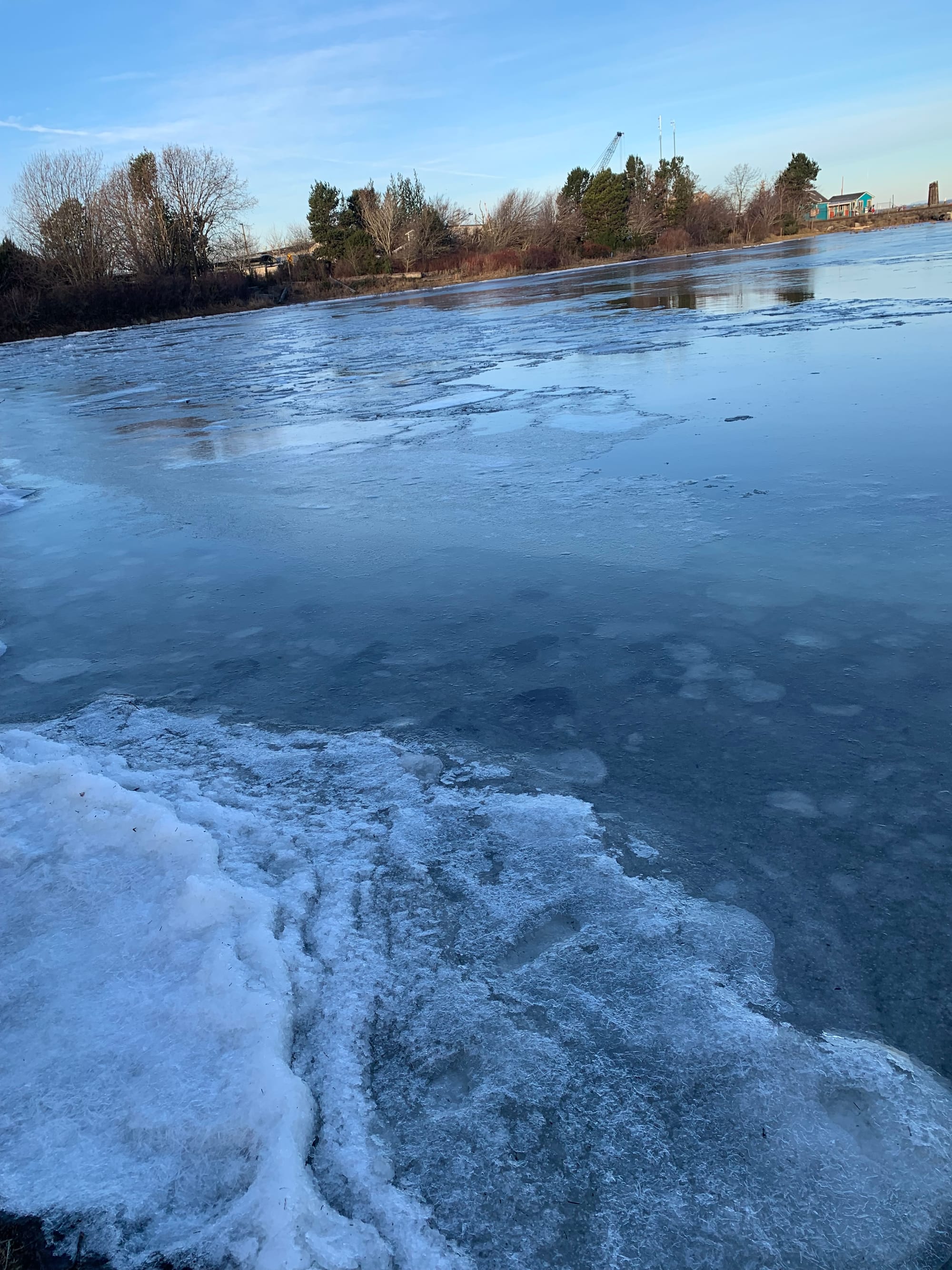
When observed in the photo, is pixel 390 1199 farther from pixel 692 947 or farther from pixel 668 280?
pixel 668 280

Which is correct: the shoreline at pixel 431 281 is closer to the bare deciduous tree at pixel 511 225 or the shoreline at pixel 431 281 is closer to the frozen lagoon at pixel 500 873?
the bare deciduous tree at pixel 511 225

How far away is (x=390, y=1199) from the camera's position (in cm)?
137

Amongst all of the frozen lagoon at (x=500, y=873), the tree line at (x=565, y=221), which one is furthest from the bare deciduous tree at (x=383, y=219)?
the frozen lagoon at (x=500, y=873)

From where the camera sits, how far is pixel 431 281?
5122 cm

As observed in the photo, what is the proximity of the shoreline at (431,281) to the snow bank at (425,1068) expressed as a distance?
39725 mm

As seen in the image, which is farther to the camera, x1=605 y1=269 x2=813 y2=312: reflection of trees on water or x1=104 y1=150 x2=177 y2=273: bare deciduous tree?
x1=104 y1=150 x2=177 y2=273: bare deciduous tree

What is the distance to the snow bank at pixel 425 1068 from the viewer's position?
1.32 metres

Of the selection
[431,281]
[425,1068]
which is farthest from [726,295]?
[431,281]

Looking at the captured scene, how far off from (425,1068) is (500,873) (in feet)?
1.97

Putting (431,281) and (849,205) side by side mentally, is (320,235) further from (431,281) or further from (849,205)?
(849,205)

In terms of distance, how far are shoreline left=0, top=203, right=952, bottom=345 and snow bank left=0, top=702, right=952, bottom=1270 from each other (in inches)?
1564

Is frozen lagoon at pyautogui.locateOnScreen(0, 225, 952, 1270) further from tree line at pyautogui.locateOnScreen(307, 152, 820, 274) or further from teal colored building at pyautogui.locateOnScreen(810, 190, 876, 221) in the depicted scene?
teal colored building at pyautogui.locateOnScreen(810, 190, 876, 221)

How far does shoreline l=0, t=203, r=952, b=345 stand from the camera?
39906 mm

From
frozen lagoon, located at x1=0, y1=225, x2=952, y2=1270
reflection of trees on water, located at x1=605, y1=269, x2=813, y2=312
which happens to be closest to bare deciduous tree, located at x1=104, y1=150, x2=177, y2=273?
reflection of trees on water, located at x1=605, y1=269, x2=813, y2=312
